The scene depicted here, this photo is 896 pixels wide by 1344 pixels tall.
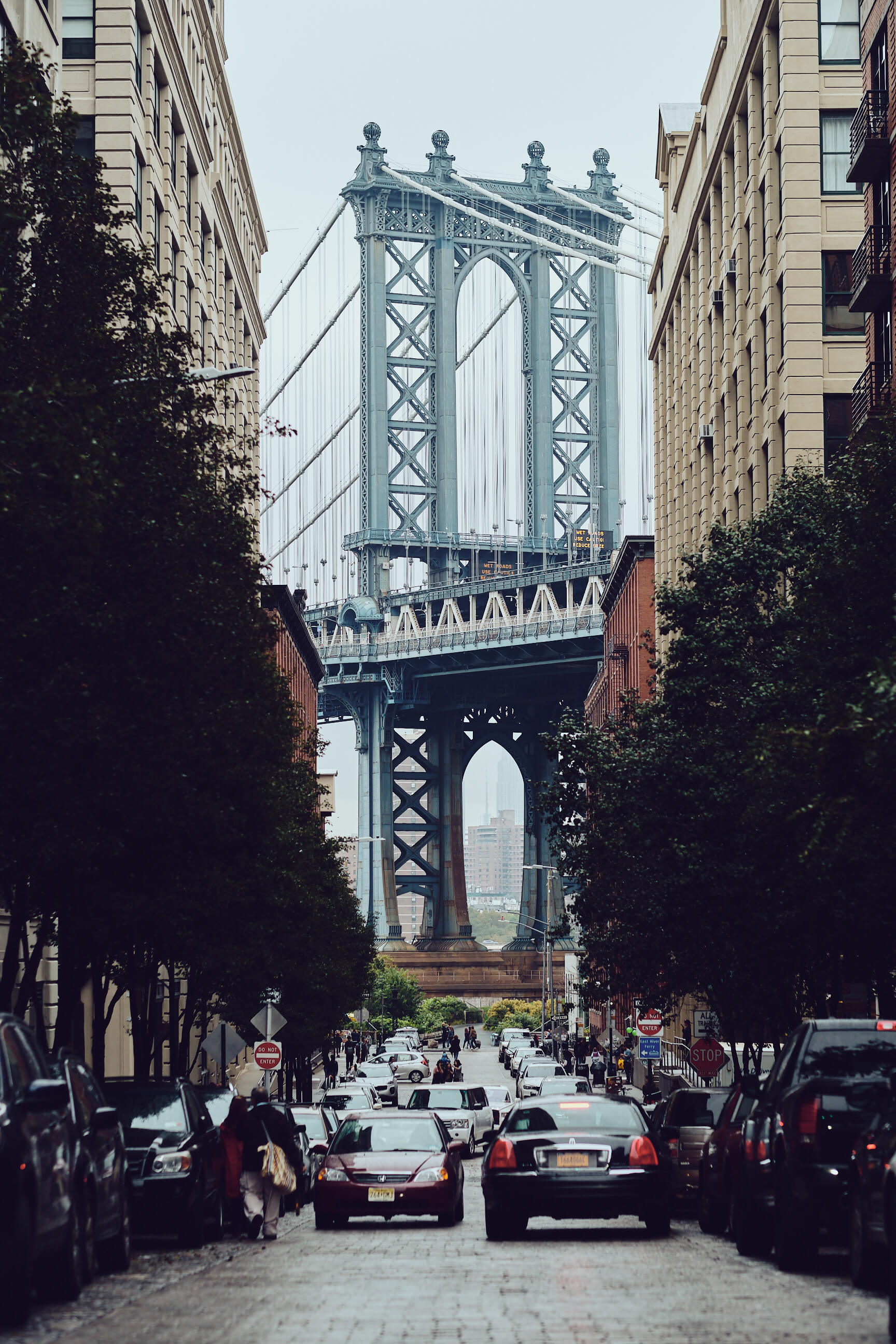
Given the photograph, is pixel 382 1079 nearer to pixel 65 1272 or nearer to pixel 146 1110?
pixel 146 1110

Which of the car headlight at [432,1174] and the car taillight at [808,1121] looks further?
the car headlight at [432,1174]

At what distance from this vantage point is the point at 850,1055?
1520 centimetres

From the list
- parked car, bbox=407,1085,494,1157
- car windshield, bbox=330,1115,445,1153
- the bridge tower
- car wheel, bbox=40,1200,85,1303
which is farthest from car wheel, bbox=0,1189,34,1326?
the bridge tower

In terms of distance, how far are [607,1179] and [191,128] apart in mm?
42446

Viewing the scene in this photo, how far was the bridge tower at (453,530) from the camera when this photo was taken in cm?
16388

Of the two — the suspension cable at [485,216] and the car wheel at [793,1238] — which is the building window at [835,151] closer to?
the car wheel at [793,1238]

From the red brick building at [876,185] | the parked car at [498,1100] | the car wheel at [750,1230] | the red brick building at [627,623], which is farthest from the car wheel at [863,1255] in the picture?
the red brick building at [627,623]

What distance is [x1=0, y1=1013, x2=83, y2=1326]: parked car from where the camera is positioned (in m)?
10.7

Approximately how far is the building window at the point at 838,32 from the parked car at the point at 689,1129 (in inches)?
1306

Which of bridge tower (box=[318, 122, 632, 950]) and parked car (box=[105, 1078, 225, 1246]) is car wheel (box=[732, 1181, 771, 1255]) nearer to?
parked car (box=[105, 1078, 225, 1246])

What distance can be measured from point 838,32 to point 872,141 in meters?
17.6

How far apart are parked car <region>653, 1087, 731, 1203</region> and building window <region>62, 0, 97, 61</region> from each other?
95.5 ft

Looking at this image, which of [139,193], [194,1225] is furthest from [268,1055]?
[139,193]

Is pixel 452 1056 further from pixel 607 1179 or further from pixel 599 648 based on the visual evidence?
pixel 607 1179
